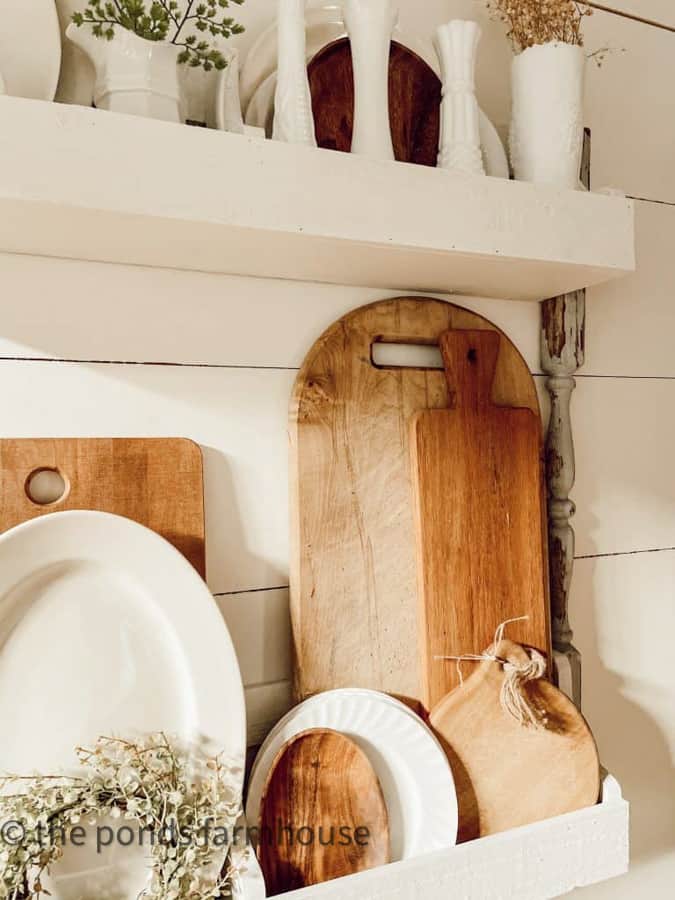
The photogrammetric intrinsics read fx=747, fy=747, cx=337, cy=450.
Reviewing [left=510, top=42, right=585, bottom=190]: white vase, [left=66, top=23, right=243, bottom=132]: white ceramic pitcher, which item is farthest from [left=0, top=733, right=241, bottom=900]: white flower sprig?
[left=510, top=42, right=585, bottom=190]: white vase

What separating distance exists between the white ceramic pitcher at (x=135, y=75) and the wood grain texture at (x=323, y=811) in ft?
2.03

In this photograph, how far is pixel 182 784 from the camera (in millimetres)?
689

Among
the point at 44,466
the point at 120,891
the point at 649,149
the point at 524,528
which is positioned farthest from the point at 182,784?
the point at 649,149

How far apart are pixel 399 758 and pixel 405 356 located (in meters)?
0.46

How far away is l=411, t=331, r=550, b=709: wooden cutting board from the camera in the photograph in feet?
2.82

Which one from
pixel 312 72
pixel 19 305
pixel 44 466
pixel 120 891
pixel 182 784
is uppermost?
pixel 312 72

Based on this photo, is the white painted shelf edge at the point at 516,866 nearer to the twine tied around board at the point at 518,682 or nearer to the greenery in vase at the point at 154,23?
the twine tied around board at the point at 518,682

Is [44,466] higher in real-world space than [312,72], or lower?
lower

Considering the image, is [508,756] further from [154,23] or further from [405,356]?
[154,23]

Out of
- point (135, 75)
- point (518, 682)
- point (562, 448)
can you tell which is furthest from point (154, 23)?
point (518, 682)

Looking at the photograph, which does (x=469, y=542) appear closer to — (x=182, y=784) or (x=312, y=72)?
(x=182, y=784)

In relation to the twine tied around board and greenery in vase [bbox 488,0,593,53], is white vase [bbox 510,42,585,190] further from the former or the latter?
the twine tied around board

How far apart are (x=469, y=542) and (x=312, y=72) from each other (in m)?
0.56

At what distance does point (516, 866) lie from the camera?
78cm
